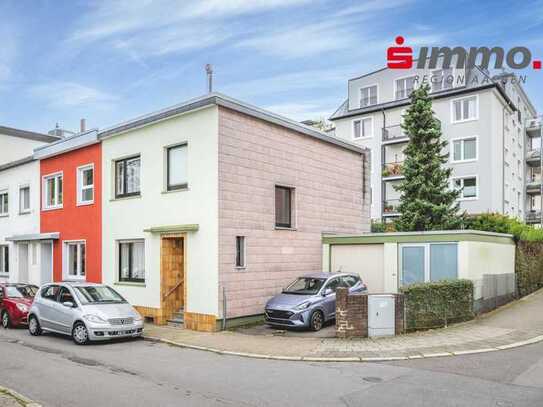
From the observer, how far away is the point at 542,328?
13898mm

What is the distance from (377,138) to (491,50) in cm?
1738

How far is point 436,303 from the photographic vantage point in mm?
13875

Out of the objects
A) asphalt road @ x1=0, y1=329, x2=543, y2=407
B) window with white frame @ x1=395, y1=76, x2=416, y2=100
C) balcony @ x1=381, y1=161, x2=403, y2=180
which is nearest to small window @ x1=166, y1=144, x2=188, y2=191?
asphalt road @ x1=0, y1=329, x2=543, y2=407

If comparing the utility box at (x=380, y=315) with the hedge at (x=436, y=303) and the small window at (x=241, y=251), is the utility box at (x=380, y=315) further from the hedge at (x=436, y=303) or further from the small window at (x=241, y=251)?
the small window at (x=241, y=251)

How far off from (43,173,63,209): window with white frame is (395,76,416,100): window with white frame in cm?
2724

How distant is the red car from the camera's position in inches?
643

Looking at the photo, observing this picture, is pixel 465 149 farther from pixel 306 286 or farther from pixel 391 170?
pixel 306 286

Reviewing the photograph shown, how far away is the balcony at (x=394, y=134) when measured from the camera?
39.0 m

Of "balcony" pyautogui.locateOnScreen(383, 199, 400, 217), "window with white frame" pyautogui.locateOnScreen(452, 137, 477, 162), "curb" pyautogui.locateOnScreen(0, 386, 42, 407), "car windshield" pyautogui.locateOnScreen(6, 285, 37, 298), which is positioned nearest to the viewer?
"curb" pyautogui.locateOnScreen(0, 386, 42, 407)

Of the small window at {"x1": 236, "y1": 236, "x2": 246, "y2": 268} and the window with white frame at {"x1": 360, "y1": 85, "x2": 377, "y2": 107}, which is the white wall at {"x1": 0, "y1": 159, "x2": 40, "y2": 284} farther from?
the window with white frame at {"x1": 360, "y1": 85, "x2": 377, "y2": 107}

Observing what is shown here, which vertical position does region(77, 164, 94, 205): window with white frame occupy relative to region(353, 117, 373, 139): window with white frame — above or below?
below

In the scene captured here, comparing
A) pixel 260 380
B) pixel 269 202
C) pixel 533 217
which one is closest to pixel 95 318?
pixel 260 380

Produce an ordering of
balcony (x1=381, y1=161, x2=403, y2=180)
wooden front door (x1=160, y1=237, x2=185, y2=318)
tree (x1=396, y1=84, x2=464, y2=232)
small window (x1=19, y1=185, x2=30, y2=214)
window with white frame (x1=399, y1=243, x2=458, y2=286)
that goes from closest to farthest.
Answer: window with white frame (x1=399, y1=243, x2=458, y2=286), wooden front door (x1=160, y1=237, x2=185, y2=318), small window (x1=19, y1=185, x2=30, y2=214), tree (x1=396, y1=84, x2=464, y2=232), balcony (x1=381, y1=161, x2=403, y2=180)

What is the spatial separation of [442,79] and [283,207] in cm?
2529
